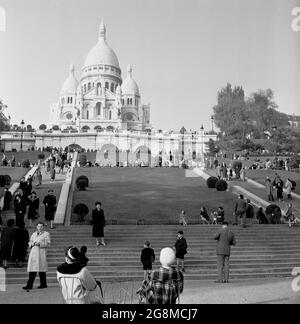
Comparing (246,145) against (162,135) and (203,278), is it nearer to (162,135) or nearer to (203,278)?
(162,135)

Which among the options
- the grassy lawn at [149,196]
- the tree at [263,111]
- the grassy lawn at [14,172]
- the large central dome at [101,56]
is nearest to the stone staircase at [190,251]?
the grassy lawn at [149,196]

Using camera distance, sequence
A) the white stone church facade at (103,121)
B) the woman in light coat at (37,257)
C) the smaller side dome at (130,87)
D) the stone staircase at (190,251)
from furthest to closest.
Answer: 1. the smaller side dome at (130,87)
2. the white stone church facade at (103,121)
3. the stone staircase at (190,251)
4. the woman in light coat at (37,257)

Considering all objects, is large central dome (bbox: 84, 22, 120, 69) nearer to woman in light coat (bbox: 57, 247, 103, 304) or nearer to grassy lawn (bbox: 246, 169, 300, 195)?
grassy lawn (bbox: 246, 169, 300, 195)

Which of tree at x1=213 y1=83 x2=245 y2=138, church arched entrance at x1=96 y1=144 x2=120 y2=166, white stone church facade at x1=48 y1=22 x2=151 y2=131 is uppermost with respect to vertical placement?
white stone church facade at x1=48 y1=22 x2=151 y2=131

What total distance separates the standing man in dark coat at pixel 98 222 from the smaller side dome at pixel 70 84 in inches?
4103

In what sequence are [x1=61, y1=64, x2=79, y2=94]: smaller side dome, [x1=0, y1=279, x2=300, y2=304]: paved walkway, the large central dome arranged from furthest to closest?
[x1=61, y1=64, x2=79, y2=94]: smaller side dome
the large central dome
[x1=0, y1=279, x2=300, y2=304]: paved walkway

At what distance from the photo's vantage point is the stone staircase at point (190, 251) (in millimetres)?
11406

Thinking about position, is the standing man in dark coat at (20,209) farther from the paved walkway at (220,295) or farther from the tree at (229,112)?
the tree at (229,112)

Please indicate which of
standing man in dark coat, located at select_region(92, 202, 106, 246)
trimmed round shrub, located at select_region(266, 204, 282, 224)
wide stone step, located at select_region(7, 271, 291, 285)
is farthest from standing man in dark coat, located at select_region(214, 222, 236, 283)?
trimmed round shrub, located at select_region(266, 204, 282, 224)

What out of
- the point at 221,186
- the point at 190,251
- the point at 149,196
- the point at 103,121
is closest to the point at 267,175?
the point at 221,186

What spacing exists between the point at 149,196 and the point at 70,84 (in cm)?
9804

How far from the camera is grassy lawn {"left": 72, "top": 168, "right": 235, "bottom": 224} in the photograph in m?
18.9

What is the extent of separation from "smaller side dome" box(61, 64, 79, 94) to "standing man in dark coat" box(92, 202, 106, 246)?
104 m
